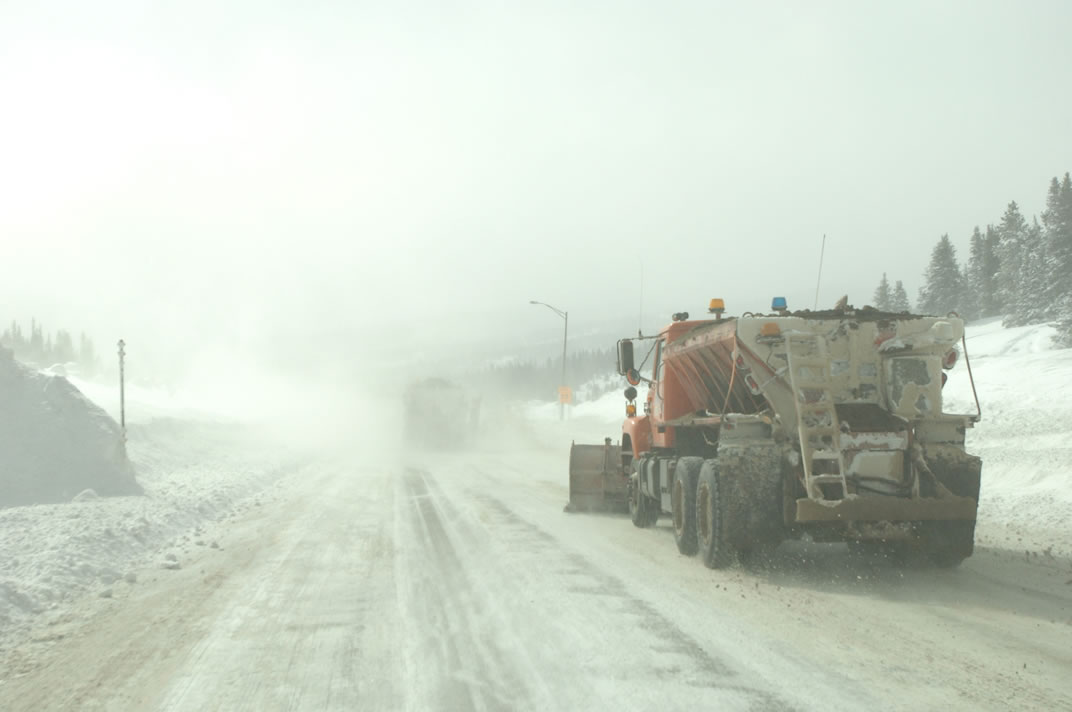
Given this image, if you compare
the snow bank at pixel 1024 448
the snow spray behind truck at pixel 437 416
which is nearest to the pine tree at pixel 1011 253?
the snow bank at pixel 1024 448

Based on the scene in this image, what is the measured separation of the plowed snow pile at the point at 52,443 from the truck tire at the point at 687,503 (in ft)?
38.8

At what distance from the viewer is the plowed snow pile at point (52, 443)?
15.8m

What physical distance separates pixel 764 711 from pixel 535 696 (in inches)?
51.3

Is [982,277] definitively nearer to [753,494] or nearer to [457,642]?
[753,494]

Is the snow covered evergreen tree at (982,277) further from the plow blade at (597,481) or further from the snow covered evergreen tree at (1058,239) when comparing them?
the plow blade at (597,481)

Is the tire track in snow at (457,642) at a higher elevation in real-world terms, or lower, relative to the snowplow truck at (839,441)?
lower

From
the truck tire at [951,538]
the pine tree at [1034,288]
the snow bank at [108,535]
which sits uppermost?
the pine tree at [1034,288]

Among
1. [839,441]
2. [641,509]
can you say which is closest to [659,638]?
[839,441]

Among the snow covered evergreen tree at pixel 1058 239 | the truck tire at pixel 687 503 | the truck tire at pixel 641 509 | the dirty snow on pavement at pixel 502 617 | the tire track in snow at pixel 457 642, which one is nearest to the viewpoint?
the tire track in snow at pixel 457 642

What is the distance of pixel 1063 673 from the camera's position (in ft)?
16.9

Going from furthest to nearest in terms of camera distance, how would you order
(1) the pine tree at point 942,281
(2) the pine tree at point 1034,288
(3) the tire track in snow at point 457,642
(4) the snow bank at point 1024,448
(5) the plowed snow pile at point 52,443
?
(1) the pine tree at point 942,281 < (2) the pine tree at point 1034,288 < (5) the plowed snow pile at point 52,443 < (4) the snow bank at point 1024,448 < (3) the tire track in snow at point 457,642

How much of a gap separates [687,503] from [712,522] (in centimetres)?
87

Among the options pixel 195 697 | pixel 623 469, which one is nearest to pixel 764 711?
pixel 195 697

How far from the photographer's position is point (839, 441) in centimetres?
793
